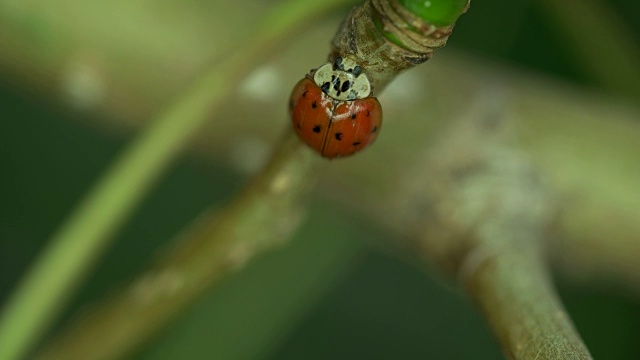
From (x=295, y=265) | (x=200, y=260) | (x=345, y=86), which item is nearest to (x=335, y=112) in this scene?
(x=345, y=86)

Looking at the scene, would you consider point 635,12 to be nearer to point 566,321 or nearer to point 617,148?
point 617,148

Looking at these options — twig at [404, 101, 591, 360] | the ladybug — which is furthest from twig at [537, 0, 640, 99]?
the ladybug

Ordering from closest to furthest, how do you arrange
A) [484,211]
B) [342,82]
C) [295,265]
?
[342,82] → [484,211] → [295,265]

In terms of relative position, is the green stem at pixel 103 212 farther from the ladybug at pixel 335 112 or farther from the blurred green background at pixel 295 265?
the blurred green background at pixel 295 265

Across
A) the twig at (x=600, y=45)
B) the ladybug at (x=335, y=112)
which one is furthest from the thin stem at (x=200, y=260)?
the twig at (x=600, y=45)

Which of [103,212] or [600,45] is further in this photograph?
[600,45]

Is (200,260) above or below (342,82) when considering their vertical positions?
below

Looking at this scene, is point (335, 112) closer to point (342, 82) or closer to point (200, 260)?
point (342, 82)
